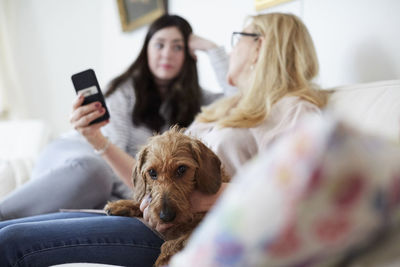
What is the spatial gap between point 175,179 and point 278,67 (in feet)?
2.62

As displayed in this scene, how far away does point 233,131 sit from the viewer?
1.50 metres

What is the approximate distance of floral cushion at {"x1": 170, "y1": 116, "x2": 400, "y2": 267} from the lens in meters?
0.41

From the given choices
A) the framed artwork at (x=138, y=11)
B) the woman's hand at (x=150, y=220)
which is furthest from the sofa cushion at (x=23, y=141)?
the woman's hand at (x=150, y=220)

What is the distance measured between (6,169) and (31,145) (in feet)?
2.38

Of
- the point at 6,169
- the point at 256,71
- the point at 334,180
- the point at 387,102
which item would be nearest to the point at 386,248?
the point at 334,180

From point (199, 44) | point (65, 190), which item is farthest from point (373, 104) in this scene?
point (65, 190)

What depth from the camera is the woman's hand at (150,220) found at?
105 cm

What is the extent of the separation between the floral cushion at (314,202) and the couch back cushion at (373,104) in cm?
76

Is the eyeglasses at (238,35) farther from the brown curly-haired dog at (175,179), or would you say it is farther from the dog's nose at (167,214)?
the dog's nose at (167,214)

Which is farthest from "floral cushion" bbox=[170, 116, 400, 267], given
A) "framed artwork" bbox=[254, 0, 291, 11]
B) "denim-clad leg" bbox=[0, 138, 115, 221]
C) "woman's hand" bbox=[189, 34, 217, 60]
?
"woman's hand" bbox=[189, 34, 217, 60]

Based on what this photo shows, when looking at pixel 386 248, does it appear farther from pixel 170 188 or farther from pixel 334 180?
pixel 170 188

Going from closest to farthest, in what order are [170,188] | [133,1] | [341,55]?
[170,188] → [341,55] → [133,1]

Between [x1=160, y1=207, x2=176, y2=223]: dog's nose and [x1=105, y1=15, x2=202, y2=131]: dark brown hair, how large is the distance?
1.29 metres

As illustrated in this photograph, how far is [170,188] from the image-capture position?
1.06 m
